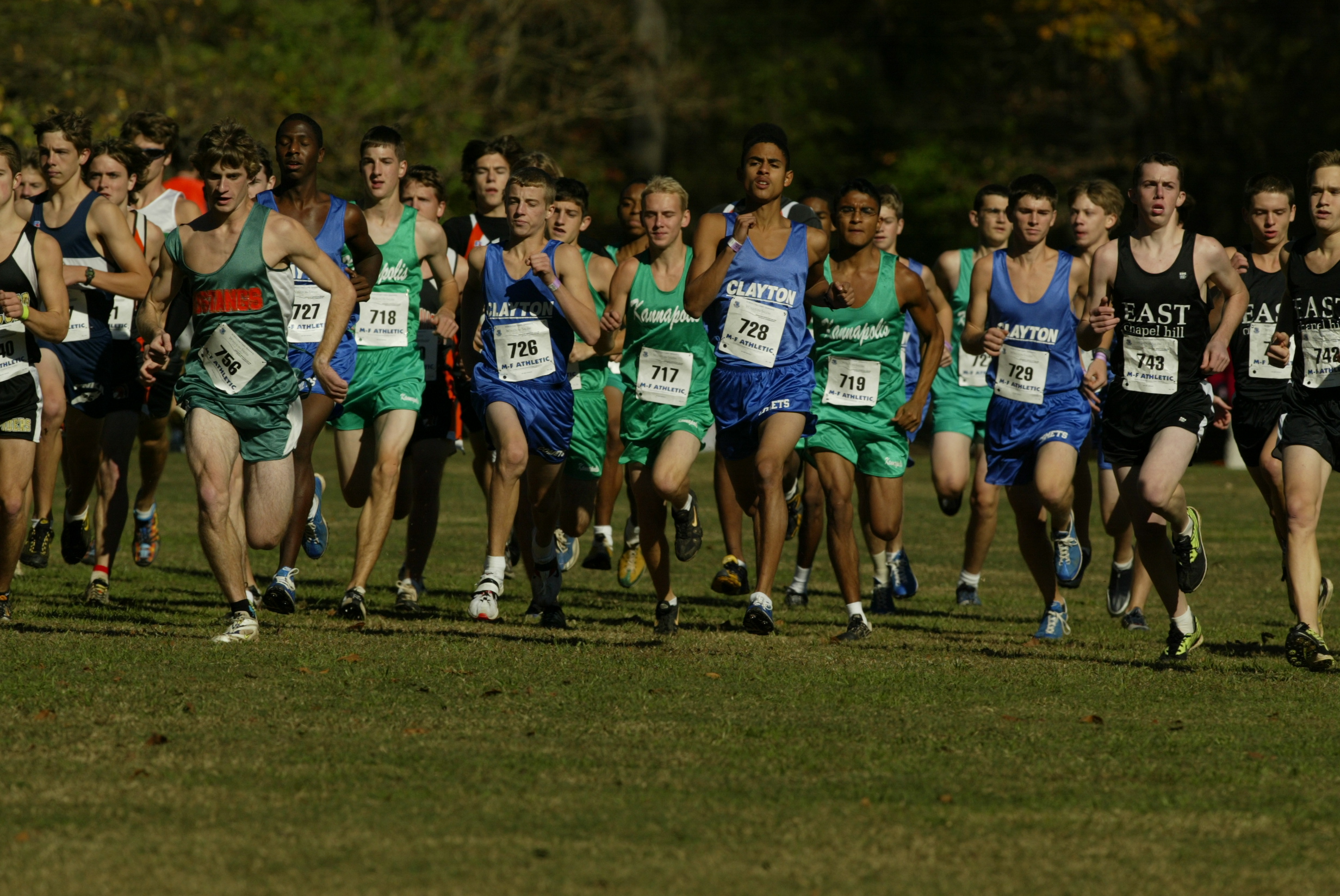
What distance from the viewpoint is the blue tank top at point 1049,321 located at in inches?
417

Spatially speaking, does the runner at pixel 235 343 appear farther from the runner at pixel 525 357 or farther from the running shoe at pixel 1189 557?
the running shoe at pixel 1189 557

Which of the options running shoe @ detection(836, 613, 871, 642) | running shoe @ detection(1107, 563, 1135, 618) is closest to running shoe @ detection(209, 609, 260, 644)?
running shoe @ detection(836, 613, 871, 642)

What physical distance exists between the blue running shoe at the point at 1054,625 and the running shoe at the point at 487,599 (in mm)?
2793

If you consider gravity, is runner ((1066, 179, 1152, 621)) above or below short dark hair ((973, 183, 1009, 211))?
below

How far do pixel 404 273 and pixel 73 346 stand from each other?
1.85 metres

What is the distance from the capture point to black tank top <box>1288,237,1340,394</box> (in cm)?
846

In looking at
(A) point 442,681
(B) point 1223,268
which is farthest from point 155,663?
(B) point 1223,268

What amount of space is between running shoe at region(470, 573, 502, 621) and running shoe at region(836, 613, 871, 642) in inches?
68.4

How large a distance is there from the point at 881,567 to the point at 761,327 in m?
2.62

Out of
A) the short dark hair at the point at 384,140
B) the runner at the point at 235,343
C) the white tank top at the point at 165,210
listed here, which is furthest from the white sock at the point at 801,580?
the white tank top at the point at 165,210

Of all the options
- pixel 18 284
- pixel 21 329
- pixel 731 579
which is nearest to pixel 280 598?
pixel 21 329

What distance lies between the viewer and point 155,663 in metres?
7.91

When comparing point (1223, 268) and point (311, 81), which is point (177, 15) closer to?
point (311, 81)

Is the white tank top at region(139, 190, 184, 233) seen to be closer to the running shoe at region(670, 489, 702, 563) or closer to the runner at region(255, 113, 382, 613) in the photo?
the runner at region(255, 113, 382, 613)
